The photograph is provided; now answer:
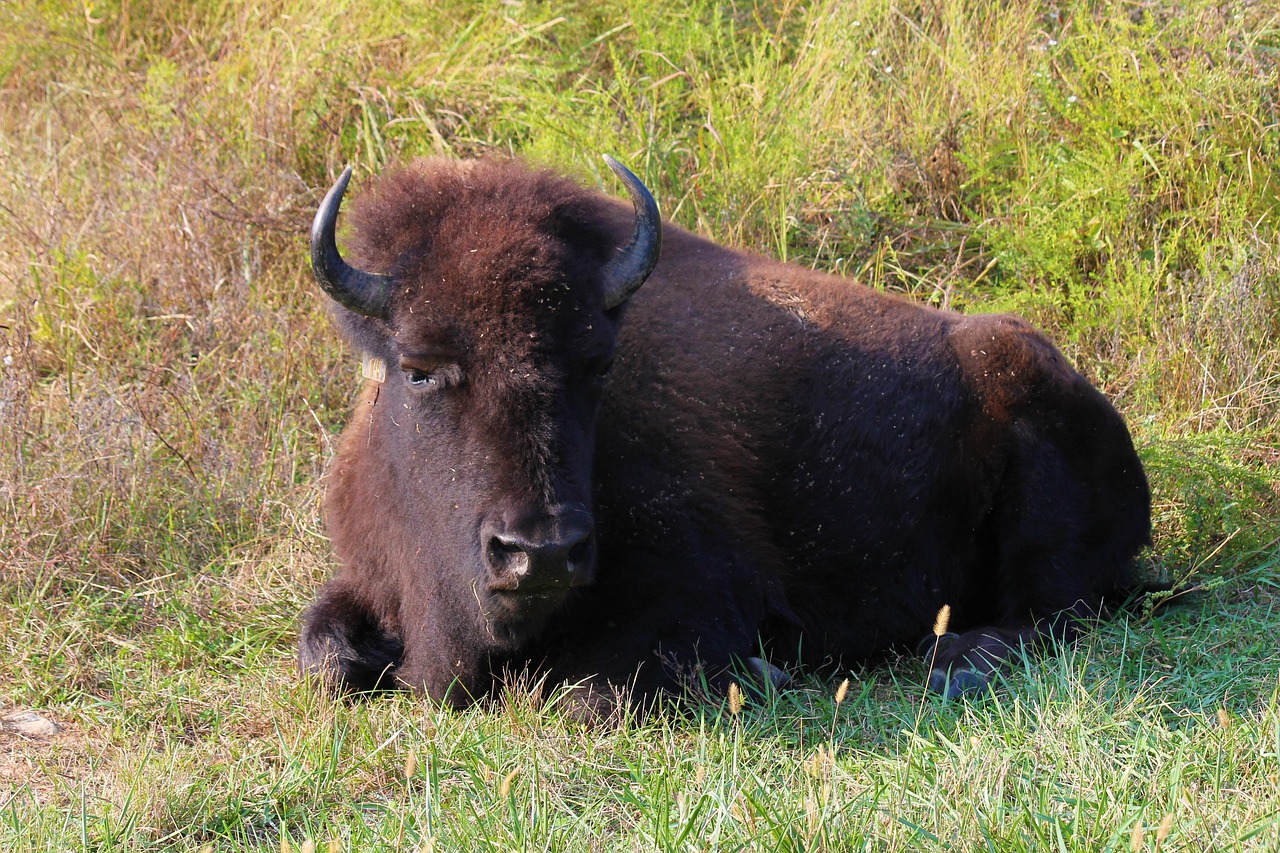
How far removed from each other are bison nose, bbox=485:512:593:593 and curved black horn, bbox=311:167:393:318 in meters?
0.86

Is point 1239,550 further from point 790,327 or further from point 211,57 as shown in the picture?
point 211,57

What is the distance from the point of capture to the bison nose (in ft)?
12.0

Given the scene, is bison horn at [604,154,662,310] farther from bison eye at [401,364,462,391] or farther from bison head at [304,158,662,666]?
bison eye at [401,364,462,391]

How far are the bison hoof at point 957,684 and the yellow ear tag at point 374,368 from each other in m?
2.08

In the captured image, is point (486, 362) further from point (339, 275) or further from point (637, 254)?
point (637, 254)

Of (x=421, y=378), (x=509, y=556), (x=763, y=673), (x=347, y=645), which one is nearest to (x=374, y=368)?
(x=421, y=378)

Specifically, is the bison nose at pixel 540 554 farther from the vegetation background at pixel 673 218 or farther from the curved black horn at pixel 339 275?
the curved black horn at pixel 339 275

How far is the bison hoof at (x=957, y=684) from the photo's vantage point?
4358mm

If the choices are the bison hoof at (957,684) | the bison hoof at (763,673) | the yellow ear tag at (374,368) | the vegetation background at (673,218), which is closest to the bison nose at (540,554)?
the vegetation background at (673,218)

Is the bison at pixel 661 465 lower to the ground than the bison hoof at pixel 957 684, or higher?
higher

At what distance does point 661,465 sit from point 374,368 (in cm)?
108

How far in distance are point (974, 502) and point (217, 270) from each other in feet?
13.9

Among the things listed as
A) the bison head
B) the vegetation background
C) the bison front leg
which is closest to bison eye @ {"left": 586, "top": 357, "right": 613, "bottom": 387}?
the bison head

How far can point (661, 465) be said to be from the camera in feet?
15.2
